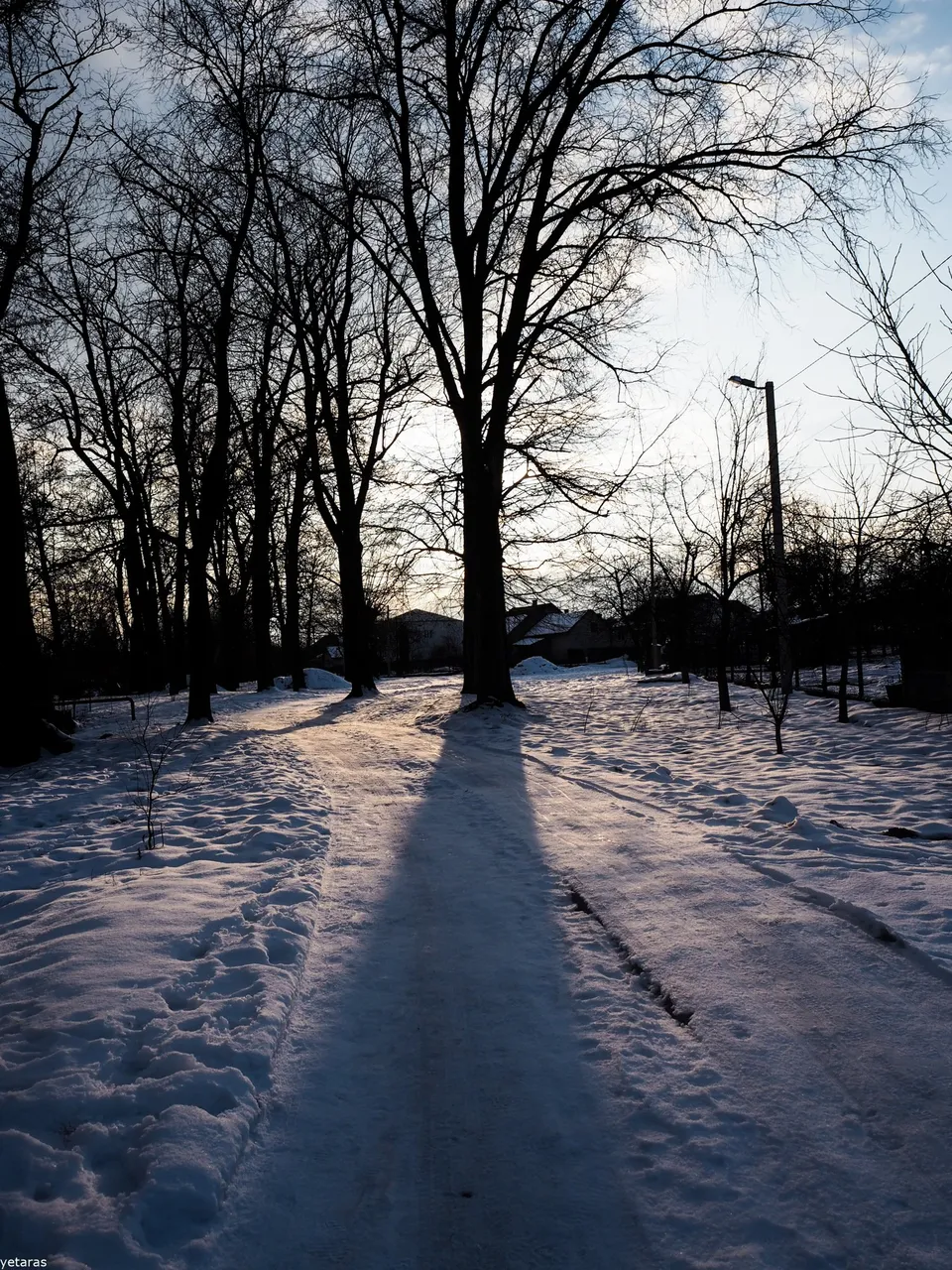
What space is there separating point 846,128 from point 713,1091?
14437mm

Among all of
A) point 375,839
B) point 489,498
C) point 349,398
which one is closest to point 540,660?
point 349,398

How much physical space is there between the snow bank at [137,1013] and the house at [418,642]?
57.8 metres

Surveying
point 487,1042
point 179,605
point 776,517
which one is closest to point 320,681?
point 179,605

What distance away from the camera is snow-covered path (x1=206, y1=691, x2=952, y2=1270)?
2396 millimetres

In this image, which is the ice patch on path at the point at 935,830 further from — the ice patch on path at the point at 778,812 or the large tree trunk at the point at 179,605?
the large tree trunk at the point at 179,605

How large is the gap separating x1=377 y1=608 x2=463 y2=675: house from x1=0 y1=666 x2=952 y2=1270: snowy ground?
2310 inches

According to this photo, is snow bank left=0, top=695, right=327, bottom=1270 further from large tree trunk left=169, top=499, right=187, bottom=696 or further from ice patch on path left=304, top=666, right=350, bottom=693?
ice patch on path left=304, top=666, right=350, bottom=693

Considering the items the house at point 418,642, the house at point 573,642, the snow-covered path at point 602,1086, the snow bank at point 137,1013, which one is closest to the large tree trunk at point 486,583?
the snow bank at point 137,1013

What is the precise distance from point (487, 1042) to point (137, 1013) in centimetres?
161

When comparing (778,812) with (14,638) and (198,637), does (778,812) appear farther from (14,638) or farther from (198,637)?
(198,637)

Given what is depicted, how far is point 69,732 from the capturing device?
15.6 meters

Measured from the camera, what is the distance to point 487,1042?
3.46 meters

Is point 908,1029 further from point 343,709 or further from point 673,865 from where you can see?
point 343,709

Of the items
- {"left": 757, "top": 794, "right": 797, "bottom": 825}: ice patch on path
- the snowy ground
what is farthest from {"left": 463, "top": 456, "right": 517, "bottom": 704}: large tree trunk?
{"left": 757, "top": 794, "right": 797, "bottom": 825}: ice patch on path
